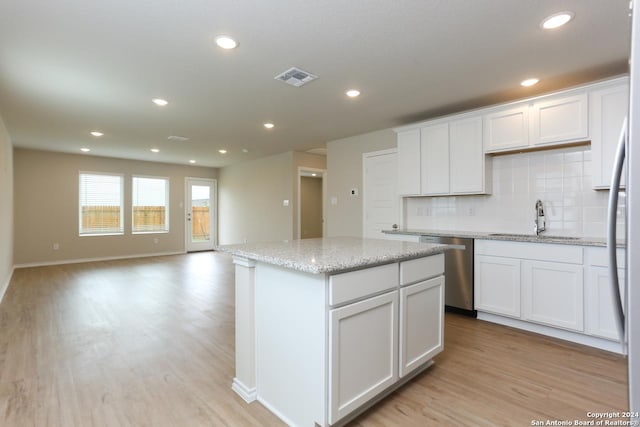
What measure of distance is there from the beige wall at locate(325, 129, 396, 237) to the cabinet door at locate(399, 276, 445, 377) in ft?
9.56

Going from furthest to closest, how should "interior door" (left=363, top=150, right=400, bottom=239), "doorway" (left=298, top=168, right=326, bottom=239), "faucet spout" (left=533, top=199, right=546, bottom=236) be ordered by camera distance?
1. "doorway" (left=298, top=168, right=326, bottom=239)
2. "interior door" (left=363, top=150, right=400, bottom=239)
3. "faucet spout" (left=533, top=199, right=546, bottom=236)

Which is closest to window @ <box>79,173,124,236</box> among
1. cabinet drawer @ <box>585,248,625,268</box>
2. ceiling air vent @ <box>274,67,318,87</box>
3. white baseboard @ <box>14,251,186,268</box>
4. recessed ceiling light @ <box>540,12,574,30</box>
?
white baseboard @ <box>14,251,186,268</box>

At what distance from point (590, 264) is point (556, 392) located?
1.20 metres

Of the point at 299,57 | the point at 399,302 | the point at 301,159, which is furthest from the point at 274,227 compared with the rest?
the point at 399,302

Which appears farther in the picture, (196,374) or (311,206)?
(311,206)

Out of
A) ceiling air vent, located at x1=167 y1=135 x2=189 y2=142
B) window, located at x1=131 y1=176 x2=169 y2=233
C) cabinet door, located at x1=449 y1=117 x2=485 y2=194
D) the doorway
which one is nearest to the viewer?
cabinet door, located at x1=449 y1=117 x2=485 y2=194

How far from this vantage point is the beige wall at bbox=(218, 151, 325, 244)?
22.0 ft

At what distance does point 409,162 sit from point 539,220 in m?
1.56

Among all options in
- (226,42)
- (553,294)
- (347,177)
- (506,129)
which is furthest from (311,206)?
(226,42)

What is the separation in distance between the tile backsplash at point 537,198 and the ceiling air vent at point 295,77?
7.64 ft

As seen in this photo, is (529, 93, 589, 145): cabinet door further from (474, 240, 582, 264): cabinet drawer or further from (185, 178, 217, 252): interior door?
(185, 178, 217, 252): interior door

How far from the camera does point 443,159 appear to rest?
3.83 m

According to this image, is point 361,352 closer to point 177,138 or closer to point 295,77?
point 295,77

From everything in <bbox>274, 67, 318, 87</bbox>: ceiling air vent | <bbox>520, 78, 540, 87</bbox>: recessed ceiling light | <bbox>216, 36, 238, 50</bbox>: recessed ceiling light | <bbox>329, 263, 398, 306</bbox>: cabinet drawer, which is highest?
<bbox>274, 67, 318, 87</bbox>: ceiling air vent
